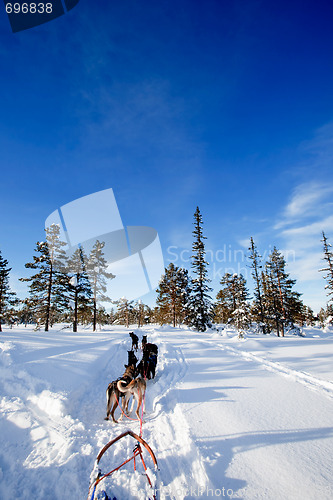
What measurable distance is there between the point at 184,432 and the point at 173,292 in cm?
3379

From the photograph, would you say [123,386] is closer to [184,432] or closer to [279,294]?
[184,432]

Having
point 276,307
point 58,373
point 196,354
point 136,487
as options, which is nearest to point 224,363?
point 196,354

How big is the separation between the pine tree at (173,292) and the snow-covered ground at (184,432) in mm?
29855

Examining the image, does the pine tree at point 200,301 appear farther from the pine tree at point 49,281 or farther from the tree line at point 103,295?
the pine tree at point 49,281

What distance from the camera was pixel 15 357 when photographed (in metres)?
7.74

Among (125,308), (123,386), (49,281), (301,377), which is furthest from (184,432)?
(125,308)

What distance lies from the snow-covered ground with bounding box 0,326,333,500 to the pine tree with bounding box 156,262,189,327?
29.9m

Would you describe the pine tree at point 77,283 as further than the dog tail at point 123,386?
Yes

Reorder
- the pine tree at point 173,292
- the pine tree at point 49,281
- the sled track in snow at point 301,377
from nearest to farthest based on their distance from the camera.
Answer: the sled track in snow at point 301,377, the pine tree at point 49,281, the pine tree at point 173,292

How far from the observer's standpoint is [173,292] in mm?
37281

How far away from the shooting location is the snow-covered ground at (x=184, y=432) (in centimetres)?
267

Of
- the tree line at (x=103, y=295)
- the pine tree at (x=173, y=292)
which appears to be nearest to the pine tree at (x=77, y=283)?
the tree line at (x=103, y=295)

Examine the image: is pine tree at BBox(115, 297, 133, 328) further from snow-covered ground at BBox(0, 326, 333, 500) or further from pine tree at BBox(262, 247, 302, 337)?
snow-covered ground at BBox(0, 326, 333, 500)

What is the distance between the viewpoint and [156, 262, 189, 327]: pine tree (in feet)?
121
